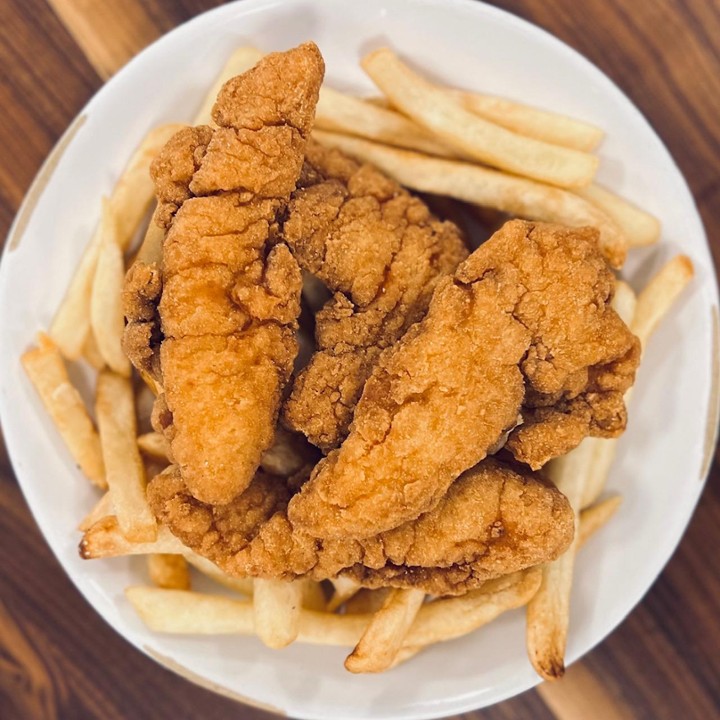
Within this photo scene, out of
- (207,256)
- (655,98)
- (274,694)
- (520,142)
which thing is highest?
(207,256)

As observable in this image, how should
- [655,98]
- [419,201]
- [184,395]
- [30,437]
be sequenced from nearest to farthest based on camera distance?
[184,395] < [419,201] < [30,437] < [655,98]

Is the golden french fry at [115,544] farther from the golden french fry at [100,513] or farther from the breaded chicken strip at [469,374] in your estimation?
the breaded chicken strip at [469,374]

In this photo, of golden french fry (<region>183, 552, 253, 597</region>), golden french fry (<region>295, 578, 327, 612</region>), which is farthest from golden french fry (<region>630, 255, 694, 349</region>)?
golden french fry (<region>183, 552, 253, 597</region>)

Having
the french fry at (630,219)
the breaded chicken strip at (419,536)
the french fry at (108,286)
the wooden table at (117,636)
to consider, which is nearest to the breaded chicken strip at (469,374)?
the breaded chicken strip at (419,536)

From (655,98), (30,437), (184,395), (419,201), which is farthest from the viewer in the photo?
(655,98)

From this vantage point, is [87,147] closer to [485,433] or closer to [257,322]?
[257,322]

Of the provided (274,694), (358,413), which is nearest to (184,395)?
(358,413)

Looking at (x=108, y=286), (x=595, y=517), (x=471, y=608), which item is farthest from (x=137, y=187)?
(x=595, y=517)
